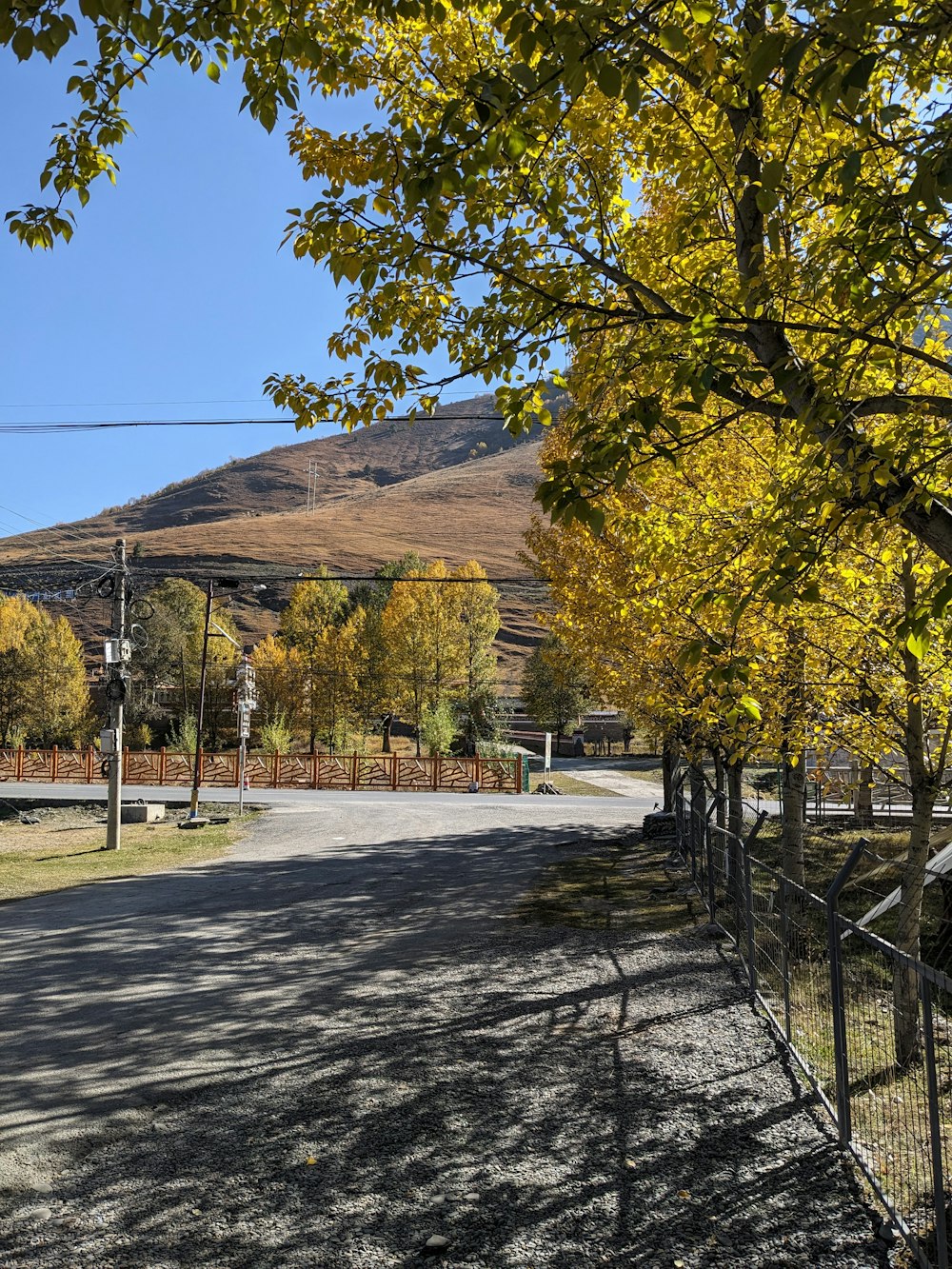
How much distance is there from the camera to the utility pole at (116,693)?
21.4 metres

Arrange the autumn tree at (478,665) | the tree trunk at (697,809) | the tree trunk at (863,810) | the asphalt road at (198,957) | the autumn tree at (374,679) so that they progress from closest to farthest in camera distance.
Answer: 1. the asphalt road at (198,957)
2. the tree trunk at (697,809)
3. the tree trunk at (863,810)
4. the autumn tree at (478,665)
5. the autumn tree at (374,679)

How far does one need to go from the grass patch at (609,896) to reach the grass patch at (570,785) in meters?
21.9

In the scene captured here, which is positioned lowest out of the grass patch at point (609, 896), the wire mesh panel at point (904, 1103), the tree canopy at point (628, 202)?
the grass patch at point (609, 896)

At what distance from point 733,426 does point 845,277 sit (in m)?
6.66

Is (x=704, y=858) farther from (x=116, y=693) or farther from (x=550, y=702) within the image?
(x=550, y=702)

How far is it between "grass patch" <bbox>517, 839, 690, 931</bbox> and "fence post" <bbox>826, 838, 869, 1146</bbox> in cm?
629

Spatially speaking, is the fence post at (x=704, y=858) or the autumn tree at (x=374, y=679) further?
the autumn tree at (x=374, y=679)

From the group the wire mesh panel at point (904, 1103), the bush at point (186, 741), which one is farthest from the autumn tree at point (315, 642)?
the wire mesh panel at point (904, 1103)

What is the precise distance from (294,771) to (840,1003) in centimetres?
3994

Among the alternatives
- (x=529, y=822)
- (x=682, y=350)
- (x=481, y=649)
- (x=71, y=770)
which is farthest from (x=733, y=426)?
(x=481, y=649)

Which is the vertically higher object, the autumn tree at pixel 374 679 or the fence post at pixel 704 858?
Answer: the autumn tree at pixel 374 679

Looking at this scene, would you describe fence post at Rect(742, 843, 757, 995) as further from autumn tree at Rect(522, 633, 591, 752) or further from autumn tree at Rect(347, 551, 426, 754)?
autumn tree at Rect(522, 633, 591, 752)

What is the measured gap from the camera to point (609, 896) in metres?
14.4

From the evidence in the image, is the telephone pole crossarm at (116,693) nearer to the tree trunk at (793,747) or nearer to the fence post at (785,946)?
the tree trunk at (793,747)
